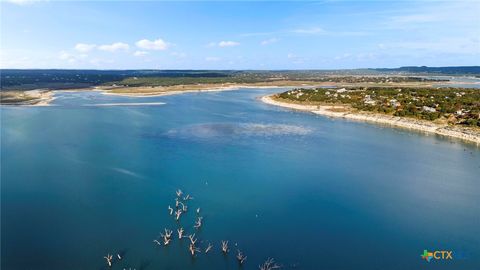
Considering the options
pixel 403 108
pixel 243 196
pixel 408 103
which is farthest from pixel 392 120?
pixel 243 196

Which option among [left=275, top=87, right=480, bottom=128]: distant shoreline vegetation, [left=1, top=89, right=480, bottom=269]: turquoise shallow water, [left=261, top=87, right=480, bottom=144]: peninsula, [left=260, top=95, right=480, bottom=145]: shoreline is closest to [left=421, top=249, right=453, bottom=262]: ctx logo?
[left=1, top=89, right=480, bottom=269]: turquoise shallow water

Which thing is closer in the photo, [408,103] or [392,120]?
[392,120]

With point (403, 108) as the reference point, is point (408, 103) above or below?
above

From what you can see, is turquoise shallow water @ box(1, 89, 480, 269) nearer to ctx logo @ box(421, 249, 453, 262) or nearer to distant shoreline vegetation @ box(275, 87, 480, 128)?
ctx logo @ box(421, 249, 453, 262)

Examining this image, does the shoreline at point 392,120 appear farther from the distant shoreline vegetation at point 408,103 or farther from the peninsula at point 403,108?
the distant shoreline vegetation at point 408,103

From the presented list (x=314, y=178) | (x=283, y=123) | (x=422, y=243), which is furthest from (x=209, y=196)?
(x=283, y=123)

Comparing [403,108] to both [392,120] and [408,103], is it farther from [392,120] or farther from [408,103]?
[392,120]
